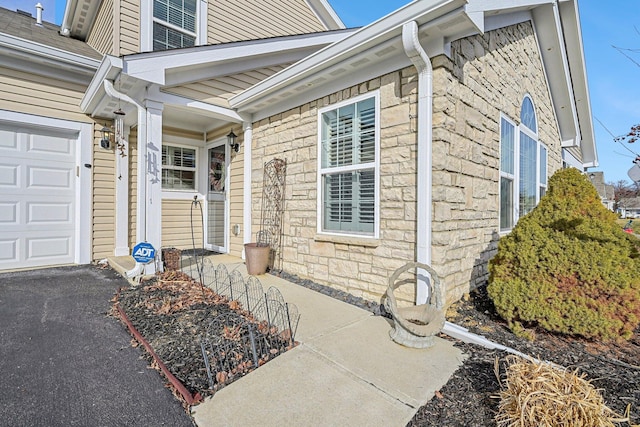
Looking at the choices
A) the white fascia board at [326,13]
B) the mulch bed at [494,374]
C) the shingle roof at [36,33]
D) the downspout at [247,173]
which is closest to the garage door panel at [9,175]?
the shingle roof at [36,33]

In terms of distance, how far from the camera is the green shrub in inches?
107

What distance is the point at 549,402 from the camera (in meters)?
1.57

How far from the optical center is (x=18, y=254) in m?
5.14

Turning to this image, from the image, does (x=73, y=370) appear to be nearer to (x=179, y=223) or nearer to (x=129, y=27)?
(x=179, y=223)

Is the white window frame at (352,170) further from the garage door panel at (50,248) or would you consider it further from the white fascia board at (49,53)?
the garage door panel at (50,248)

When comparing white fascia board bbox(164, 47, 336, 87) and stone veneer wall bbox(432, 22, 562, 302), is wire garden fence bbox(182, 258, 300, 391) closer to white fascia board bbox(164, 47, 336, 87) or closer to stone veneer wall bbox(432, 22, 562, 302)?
stone veneer wall bbox(432, 22, 562, 302)

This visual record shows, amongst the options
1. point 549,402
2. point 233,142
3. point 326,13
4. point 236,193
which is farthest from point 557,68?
point 549,402

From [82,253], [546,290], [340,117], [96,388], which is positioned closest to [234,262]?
[82,253]

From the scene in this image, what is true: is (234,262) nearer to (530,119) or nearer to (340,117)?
(340,117)

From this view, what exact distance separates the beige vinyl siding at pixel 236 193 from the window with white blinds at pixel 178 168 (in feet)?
3.47

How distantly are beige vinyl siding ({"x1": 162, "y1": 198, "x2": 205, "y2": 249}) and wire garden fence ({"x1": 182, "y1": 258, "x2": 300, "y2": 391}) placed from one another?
3.16 meters

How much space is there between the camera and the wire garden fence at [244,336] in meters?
2.37

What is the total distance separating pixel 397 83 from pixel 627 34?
199 cm

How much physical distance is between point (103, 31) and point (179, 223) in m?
3.92
